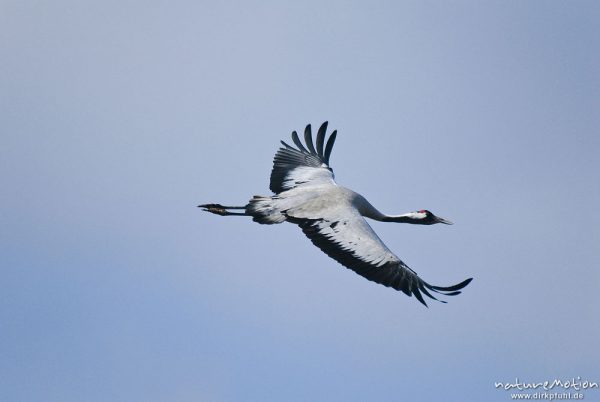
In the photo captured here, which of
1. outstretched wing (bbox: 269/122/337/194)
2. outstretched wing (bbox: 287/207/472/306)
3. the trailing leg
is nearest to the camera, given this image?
outstretched wing (bbox: 287/207/472/306)

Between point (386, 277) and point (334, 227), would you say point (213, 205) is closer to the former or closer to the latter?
point (334, 227)

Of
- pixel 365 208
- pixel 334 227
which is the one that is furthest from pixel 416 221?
pixel 334 227

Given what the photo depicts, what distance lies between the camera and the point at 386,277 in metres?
18.0

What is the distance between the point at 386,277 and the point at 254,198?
3312 mm

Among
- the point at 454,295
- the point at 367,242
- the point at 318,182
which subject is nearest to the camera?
the point at 454,295

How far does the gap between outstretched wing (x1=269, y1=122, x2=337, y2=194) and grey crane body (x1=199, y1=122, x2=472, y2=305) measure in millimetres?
20

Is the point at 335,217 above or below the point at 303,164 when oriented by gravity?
below

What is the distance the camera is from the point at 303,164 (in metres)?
22.8

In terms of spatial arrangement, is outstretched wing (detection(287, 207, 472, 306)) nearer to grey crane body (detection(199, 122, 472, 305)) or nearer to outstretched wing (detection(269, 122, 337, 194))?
grey crane body (detection(199, 122, 472, 305))

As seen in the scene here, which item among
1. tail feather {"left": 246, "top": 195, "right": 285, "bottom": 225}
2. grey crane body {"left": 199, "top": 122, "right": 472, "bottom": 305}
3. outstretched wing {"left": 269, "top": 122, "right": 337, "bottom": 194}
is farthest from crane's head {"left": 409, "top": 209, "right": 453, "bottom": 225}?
tail feather {"left": 246, "top": 195, "right": 285, "bottom": 225}

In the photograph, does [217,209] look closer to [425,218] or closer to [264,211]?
[264,211]

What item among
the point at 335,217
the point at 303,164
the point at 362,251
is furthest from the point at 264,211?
the point at 303,164

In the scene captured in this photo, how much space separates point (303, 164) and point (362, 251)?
4.71m

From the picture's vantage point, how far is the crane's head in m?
21.1
